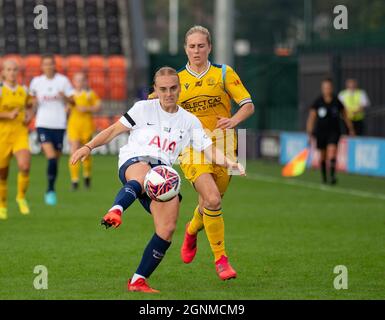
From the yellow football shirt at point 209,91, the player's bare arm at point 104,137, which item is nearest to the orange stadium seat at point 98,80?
the yellow football shirt at point 209,91

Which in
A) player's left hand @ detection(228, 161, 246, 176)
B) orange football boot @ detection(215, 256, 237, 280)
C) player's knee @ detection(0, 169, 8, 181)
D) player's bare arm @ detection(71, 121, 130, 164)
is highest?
player's bare arm @ detection(71, 121, 130, 164)

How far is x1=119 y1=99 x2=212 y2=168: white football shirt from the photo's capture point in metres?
9.32

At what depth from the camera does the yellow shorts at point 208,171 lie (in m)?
10.2

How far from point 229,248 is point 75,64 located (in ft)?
90.2

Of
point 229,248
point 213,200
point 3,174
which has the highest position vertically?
point 213,200

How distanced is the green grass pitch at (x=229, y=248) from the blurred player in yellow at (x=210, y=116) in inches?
17.6

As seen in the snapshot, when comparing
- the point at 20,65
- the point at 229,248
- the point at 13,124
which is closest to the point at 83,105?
the point at 13,124

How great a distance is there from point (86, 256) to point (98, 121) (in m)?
22.2

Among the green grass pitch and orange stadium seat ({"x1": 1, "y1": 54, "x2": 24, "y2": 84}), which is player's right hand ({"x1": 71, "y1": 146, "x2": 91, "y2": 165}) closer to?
the green grass pitch

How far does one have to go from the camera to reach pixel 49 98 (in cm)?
1841

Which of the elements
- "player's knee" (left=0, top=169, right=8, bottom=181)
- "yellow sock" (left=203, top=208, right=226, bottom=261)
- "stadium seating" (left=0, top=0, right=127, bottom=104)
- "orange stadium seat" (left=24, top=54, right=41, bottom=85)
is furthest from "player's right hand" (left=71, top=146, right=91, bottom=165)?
"stadium seating" (left=0, top=0, right=127, bottom=104)

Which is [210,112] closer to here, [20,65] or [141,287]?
[141,287]

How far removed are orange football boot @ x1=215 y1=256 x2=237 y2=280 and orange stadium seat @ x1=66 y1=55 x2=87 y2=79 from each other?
28.5 meters

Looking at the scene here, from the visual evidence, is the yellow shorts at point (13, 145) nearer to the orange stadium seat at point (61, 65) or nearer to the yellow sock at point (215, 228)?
the yellow sock at point (215, 228)
